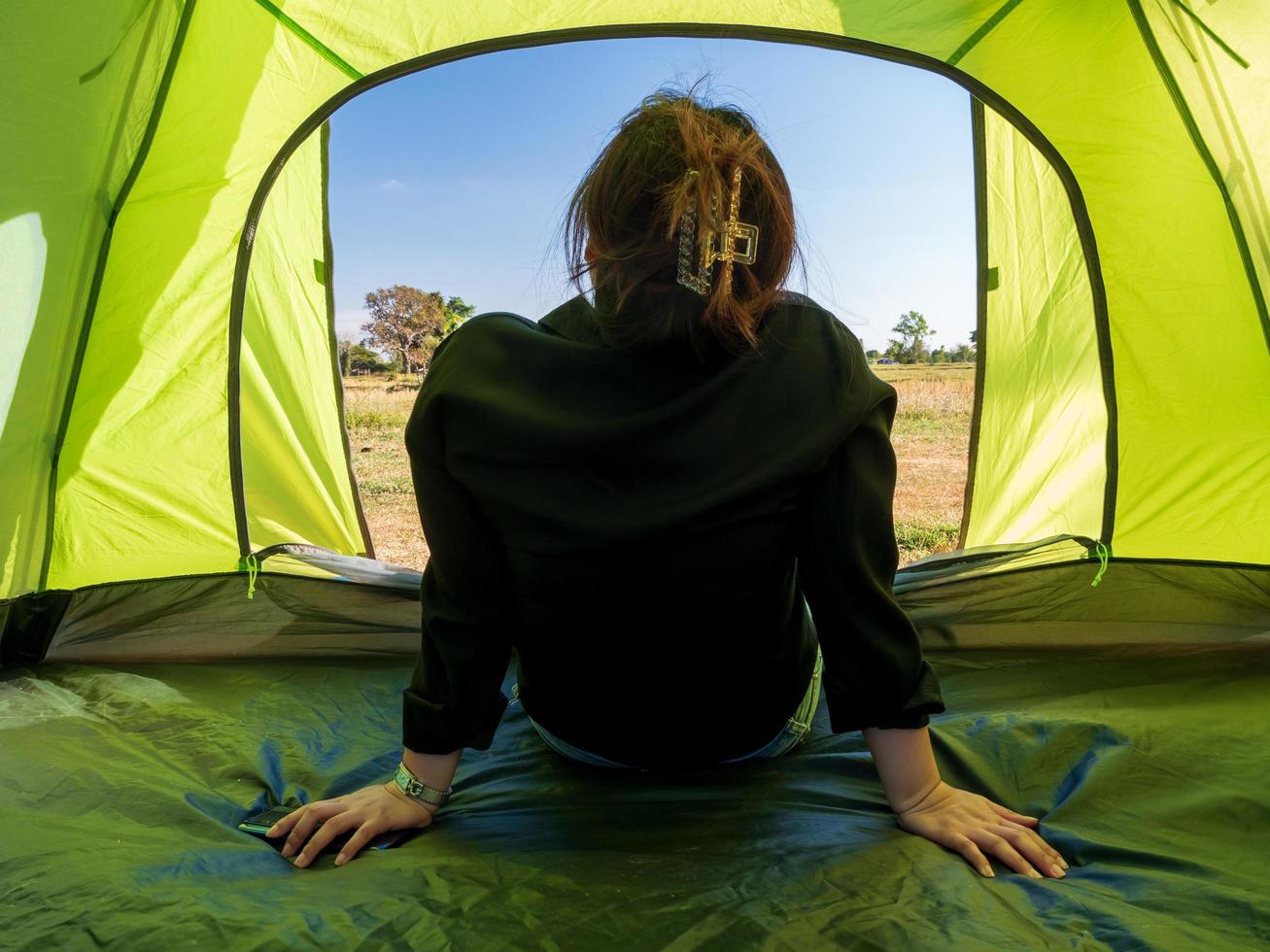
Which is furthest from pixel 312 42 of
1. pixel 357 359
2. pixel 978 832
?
pixel 978 832

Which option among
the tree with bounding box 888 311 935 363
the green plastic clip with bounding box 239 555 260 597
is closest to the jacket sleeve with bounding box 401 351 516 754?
the green plastic clip with bounding box 239 555 260 597

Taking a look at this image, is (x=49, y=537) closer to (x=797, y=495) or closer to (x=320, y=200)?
(x=320, y=200)

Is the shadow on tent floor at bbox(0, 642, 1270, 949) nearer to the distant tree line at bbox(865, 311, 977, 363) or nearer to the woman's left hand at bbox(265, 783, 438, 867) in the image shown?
the woman's left hand at bbox(265, 783, 438, 867)

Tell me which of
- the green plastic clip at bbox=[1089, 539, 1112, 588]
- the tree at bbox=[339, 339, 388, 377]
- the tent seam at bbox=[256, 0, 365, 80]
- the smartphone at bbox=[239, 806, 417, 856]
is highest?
the tent seam at bbox=[256, 0, 365, 80]

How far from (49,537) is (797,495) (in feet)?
5.87

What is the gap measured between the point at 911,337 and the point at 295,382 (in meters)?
3.29

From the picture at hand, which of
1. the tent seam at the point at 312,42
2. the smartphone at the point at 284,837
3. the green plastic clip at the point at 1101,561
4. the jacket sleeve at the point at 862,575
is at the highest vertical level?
the tent seam at the point at 312,42

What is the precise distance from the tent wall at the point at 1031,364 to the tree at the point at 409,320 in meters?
2.21

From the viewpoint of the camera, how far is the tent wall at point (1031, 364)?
7.23 ft

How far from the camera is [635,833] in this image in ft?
3.62

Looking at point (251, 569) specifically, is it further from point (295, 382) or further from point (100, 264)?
point (100, 264)

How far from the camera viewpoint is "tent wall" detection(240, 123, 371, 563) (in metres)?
2.28

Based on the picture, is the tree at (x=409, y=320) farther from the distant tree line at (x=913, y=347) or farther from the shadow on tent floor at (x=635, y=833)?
the shadow on tent floor at (x=635, y=833)

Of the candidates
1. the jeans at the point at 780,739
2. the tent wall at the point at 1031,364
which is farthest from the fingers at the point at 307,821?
the tent wall at the point at 1031,364
